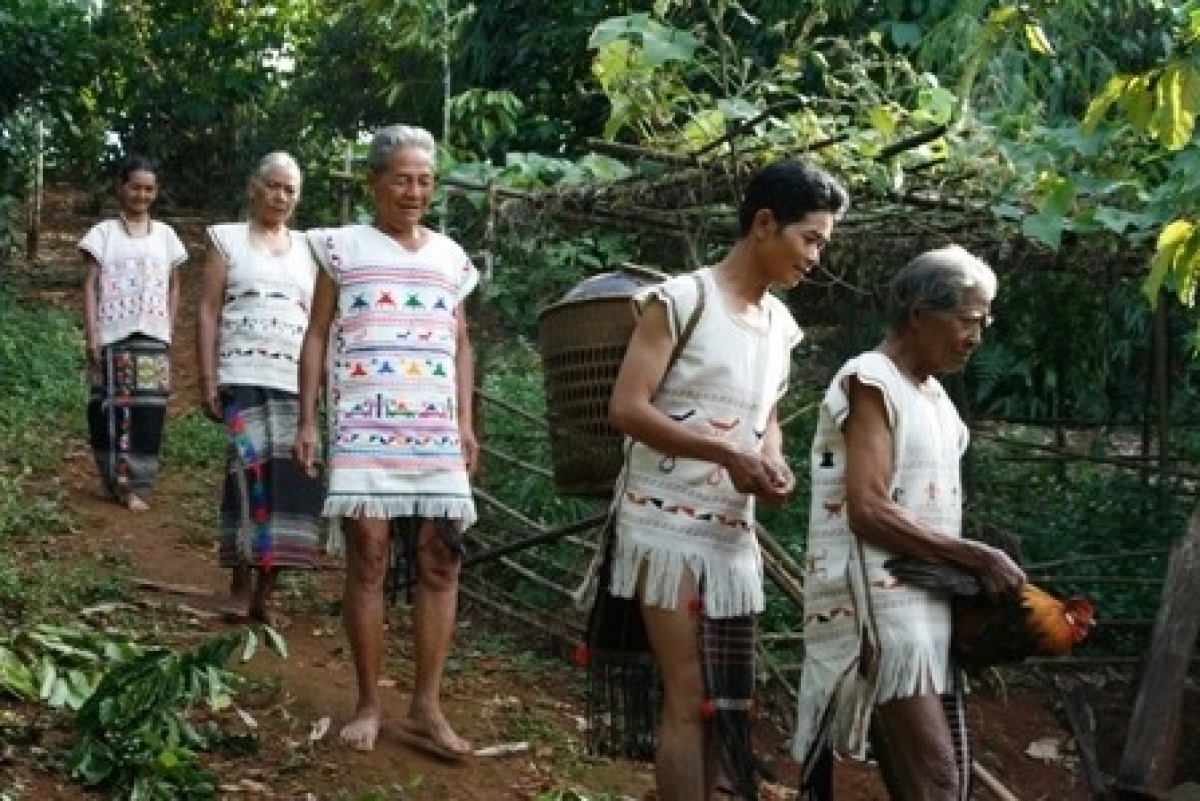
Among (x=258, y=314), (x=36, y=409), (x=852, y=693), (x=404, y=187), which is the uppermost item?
(x=404, y=187)

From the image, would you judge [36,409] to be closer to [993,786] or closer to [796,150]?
[796,150]

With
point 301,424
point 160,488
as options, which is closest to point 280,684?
point 301,424

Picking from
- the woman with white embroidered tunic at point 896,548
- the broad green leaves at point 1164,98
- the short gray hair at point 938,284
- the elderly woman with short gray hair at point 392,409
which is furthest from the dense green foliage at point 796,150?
the elderly woman with short gray hair at point 392,409

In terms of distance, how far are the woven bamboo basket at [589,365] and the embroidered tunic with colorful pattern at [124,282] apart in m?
3.45

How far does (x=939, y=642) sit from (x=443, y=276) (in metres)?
1.93

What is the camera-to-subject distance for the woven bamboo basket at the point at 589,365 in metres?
5.62

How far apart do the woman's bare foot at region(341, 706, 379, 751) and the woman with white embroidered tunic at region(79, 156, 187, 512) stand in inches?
161

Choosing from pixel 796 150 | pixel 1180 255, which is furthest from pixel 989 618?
pixel 796 150

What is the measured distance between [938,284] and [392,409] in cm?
173

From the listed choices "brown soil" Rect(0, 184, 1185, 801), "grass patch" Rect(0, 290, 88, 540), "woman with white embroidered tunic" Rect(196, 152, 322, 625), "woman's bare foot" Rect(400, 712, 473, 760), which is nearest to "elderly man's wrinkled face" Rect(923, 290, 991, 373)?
"brown soil" Rect(0, 184, 1185, 801)

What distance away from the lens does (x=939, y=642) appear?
154 inches

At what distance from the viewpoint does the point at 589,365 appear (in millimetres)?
5738

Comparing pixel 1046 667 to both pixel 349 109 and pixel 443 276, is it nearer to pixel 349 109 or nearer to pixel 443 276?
pixel 443 276

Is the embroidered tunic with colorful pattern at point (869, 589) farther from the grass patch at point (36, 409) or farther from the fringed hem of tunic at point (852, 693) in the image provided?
the grass patch at point (36, 409)
